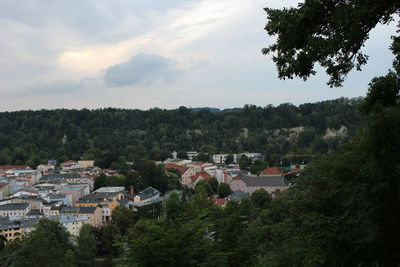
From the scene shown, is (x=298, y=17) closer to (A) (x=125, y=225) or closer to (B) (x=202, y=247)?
(B) (x=202, y=247)

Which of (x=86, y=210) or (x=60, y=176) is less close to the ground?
(x=60, y=176)

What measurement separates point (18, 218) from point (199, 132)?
52.4 metres

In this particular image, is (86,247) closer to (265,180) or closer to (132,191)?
(132,191)

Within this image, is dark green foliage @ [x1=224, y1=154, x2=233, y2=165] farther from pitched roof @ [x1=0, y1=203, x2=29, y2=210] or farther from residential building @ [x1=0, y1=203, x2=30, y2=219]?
pitched roof @ [x1=0, y1=203, x2=29, y2=210]

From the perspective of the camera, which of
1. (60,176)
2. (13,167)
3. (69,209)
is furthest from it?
(13,167)

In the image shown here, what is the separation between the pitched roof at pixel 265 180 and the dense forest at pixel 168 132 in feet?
43.0

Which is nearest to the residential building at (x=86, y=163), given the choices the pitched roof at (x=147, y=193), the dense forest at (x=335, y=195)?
the pitched roof at (x=147, y=193)

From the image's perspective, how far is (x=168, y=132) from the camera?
83.2 metres

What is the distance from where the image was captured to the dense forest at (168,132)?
69500 mm

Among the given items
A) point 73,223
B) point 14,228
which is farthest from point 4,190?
point 73,223

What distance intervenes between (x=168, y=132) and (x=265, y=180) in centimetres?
3832

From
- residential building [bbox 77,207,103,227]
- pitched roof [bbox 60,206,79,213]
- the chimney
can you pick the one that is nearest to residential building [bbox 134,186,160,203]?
the chimney

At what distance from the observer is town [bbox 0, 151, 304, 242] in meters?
33.4

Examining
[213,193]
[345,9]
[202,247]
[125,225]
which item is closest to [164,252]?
[202,247]
